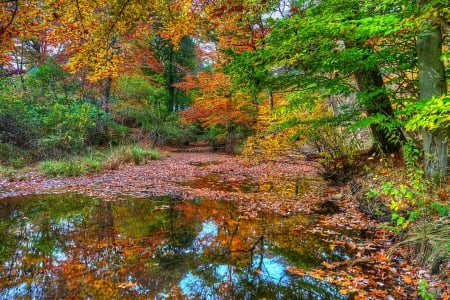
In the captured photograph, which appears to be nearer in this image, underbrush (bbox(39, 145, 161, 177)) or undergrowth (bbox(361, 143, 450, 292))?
undergrowth (bbox(361, 143, 450, 292))

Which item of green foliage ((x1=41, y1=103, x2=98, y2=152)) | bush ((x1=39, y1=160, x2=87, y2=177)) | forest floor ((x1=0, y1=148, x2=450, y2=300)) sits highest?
green foliage ((x1=41, y1=103, x2=98, y2=152))

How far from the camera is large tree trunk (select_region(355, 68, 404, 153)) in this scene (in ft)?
21.3

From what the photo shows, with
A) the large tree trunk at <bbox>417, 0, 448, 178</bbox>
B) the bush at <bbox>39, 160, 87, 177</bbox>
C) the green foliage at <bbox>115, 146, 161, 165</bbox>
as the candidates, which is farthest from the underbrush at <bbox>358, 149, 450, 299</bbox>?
the green foliage at <bbox>115, 146, 161, 165</bbox>

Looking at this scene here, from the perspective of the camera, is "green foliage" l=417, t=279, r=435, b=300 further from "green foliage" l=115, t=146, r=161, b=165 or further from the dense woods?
"green foliage" l=115, t=146, r=161, b=165

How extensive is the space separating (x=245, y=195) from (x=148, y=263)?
14.1ft

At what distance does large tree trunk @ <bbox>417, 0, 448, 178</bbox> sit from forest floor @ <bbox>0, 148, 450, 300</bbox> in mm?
1361

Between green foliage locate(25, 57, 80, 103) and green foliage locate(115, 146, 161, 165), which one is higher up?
green foliage locate(25, 57, 80, 103)

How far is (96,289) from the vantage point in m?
3.19

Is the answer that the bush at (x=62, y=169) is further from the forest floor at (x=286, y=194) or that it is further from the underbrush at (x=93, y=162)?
the forest floor at (x=286, y=194)

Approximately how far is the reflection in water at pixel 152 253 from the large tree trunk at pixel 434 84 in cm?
225

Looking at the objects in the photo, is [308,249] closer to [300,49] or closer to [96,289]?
[96,289]

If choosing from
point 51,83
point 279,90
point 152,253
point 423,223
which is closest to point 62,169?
point 152,253

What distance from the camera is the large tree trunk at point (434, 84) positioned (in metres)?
4.71

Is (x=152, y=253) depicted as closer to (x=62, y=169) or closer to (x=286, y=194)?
(x=286, y=194)
